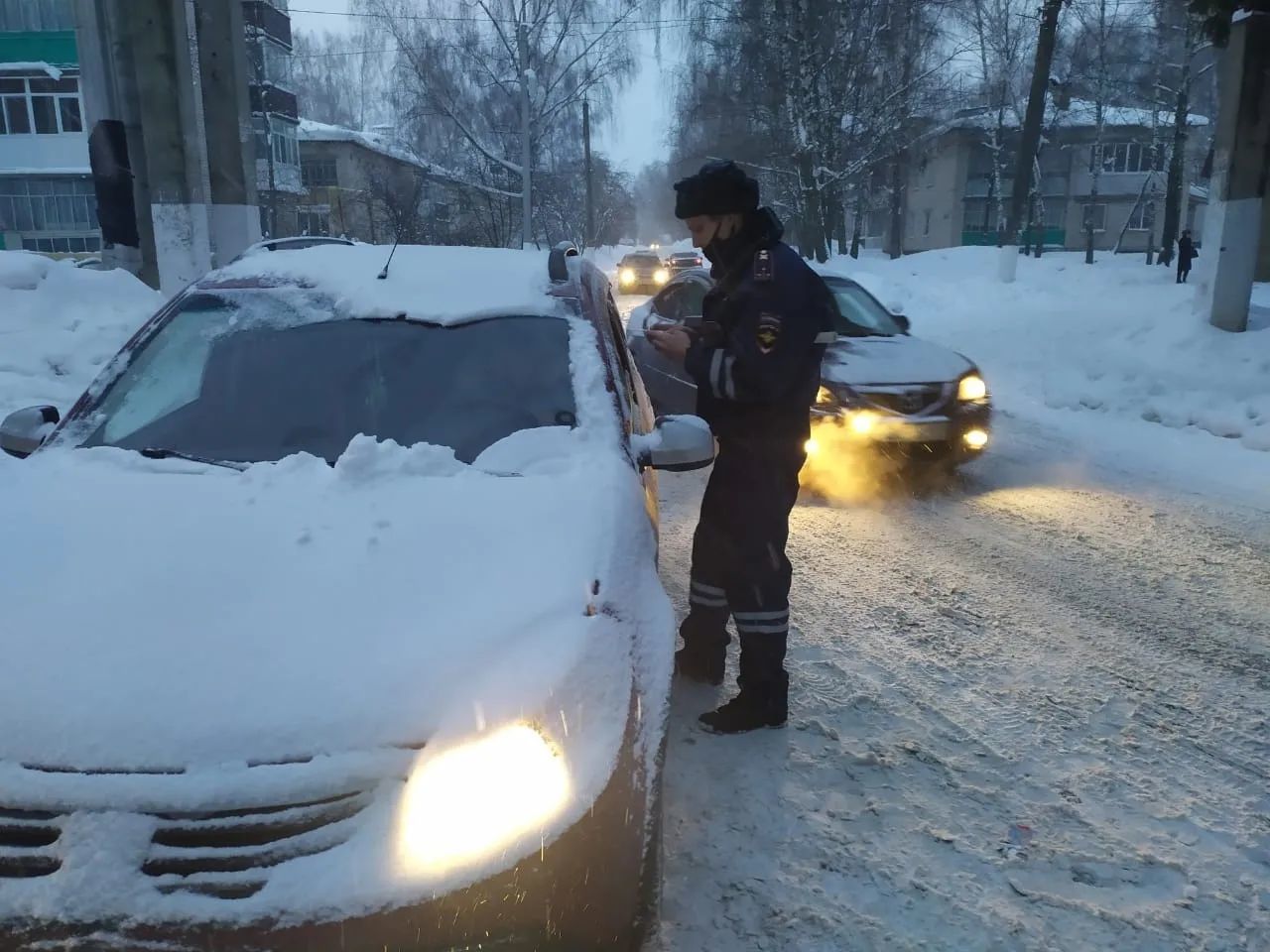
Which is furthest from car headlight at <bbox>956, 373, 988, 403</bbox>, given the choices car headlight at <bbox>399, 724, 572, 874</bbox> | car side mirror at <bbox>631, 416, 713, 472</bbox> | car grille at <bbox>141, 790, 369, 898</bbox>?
car grille at <bbox>141, 790, 369, 898</bbox>

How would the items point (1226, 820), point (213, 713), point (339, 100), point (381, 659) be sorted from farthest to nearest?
point (339, 100), point (1226, 820), point (381, 659), point (213, 713)

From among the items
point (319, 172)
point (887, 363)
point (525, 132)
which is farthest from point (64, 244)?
point (887, 363)

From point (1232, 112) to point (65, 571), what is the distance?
44.7ft

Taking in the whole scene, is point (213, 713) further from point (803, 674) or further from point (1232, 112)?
point (1232, 112)

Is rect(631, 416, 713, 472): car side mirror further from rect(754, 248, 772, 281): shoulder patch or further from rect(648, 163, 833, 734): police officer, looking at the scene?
rect(754, 248, 772, 281): shoulder patch

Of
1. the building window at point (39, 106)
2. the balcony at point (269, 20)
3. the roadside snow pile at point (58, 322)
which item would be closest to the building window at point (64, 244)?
the building window at point (39, 106)

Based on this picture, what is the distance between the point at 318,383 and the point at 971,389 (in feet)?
15.8

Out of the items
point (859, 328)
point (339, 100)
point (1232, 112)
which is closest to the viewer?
point (859, 328)

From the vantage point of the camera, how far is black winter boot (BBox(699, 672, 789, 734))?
3.23 m

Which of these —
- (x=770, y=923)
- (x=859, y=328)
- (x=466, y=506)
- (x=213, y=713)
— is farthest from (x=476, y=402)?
(x=859, y=328)

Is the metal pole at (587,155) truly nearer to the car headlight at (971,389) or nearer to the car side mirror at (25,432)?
the car headlight at (971,389)

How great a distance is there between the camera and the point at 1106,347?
12438 millimetres

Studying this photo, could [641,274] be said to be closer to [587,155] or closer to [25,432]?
[587,155]

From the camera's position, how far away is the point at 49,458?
2.78m
